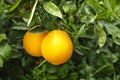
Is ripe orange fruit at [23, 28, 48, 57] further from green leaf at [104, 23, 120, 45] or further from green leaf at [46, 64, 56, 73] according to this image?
green leaf at [104, 23, 120, 45]

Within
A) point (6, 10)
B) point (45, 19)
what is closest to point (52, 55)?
point (45, 19)

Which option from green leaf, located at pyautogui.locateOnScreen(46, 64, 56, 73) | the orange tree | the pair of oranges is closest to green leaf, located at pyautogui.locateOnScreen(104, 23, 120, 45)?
the orange tree

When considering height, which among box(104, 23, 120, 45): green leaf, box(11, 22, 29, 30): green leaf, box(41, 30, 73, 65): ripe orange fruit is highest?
box(104, 23, 120, 45): green leaf

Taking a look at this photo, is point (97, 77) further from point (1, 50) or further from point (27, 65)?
point (1, 50)

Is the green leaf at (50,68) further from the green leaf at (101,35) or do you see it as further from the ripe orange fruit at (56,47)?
the green leaf at (101,35)

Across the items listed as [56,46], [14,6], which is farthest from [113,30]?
[14,6]

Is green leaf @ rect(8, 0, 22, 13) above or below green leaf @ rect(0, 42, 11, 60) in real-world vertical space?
above

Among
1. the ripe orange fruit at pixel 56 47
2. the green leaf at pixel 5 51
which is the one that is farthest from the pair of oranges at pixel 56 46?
the green leaf at pixel 5 51
